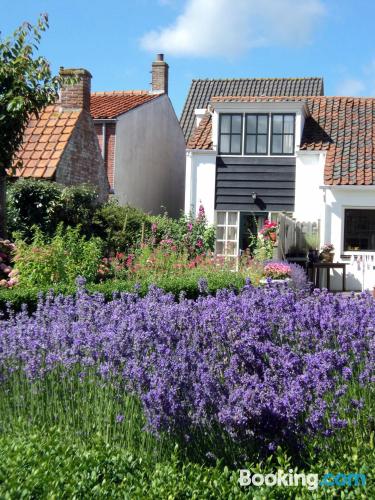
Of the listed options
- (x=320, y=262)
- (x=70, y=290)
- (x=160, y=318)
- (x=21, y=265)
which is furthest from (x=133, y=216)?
(x=160, y=318)

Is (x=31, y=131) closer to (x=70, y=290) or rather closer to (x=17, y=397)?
(x=70, y=290)


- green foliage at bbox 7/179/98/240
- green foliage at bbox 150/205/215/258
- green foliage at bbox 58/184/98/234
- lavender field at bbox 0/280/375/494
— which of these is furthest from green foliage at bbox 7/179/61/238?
lavender field at bbox 0/280/375/494

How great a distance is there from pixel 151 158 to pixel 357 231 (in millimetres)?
8227

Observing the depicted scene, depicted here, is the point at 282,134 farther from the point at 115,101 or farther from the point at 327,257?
the point at 115,101

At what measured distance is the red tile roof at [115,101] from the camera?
74.7 feet

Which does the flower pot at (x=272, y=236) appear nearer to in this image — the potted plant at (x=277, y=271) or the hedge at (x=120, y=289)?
the potted plant at (x=277, y=271)

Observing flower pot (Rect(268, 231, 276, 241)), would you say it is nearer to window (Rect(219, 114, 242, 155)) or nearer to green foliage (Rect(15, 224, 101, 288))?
window (Rect(219, 114, 242, 155))

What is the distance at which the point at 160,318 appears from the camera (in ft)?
18.2

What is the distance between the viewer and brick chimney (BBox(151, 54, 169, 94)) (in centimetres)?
2743

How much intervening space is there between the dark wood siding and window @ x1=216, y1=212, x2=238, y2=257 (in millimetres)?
254

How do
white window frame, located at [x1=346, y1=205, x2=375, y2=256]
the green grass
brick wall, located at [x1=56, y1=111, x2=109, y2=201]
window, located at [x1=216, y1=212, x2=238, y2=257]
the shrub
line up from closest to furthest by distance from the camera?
the green grass
the shrub
brick wall, located at [x1=56, y1=111, x2=109, y2=201]
white window frame, located at [x1=346, y1=205, x2=375, y2=256]
window, located at [x1=216, y1=212, x2=238, y2=257]

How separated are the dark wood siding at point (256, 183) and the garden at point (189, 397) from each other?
1583 cm

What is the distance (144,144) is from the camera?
2492 centimetres

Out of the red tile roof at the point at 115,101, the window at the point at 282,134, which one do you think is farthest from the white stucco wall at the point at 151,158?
the window at the point at 282,134
